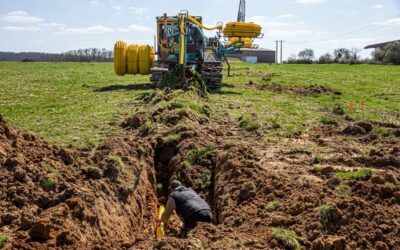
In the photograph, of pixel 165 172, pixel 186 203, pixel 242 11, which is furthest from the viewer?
pixel 242 11

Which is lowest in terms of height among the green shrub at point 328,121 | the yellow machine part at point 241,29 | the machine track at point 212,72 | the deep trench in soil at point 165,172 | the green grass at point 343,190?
the deep trench in soil at point 165,172

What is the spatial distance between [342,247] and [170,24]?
16734mm

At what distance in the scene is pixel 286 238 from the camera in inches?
213

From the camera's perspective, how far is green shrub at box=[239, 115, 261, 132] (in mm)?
11824

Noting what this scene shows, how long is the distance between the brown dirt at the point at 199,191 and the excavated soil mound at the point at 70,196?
0.05ft

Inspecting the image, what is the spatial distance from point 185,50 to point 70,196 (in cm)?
1256

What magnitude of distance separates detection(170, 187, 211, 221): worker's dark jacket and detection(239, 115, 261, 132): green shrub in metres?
5.12

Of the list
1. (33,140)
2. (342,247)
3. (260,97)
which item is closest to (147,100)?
(260,97)

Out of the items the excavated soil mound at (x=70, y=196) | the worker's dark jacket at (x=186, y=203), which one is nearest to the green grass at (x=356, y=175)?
the worker's dark jacket at (x=186, y=203)

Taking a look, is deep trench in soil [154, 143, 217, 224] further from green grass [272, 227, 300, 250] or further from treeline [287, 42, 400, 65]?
treeline [287, 42, 400, 65]

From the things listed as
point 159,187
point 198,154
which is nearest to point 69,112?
point 159,187

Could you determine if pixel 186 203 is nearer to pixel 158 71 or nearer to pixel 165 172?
pixel 165 172

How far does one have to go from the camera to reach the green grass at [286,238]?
17.5 ft

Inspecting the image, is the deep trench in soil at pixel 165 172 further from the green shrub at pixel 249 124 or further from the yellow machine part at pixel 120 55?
the yellow machine part at pixel 120 55
